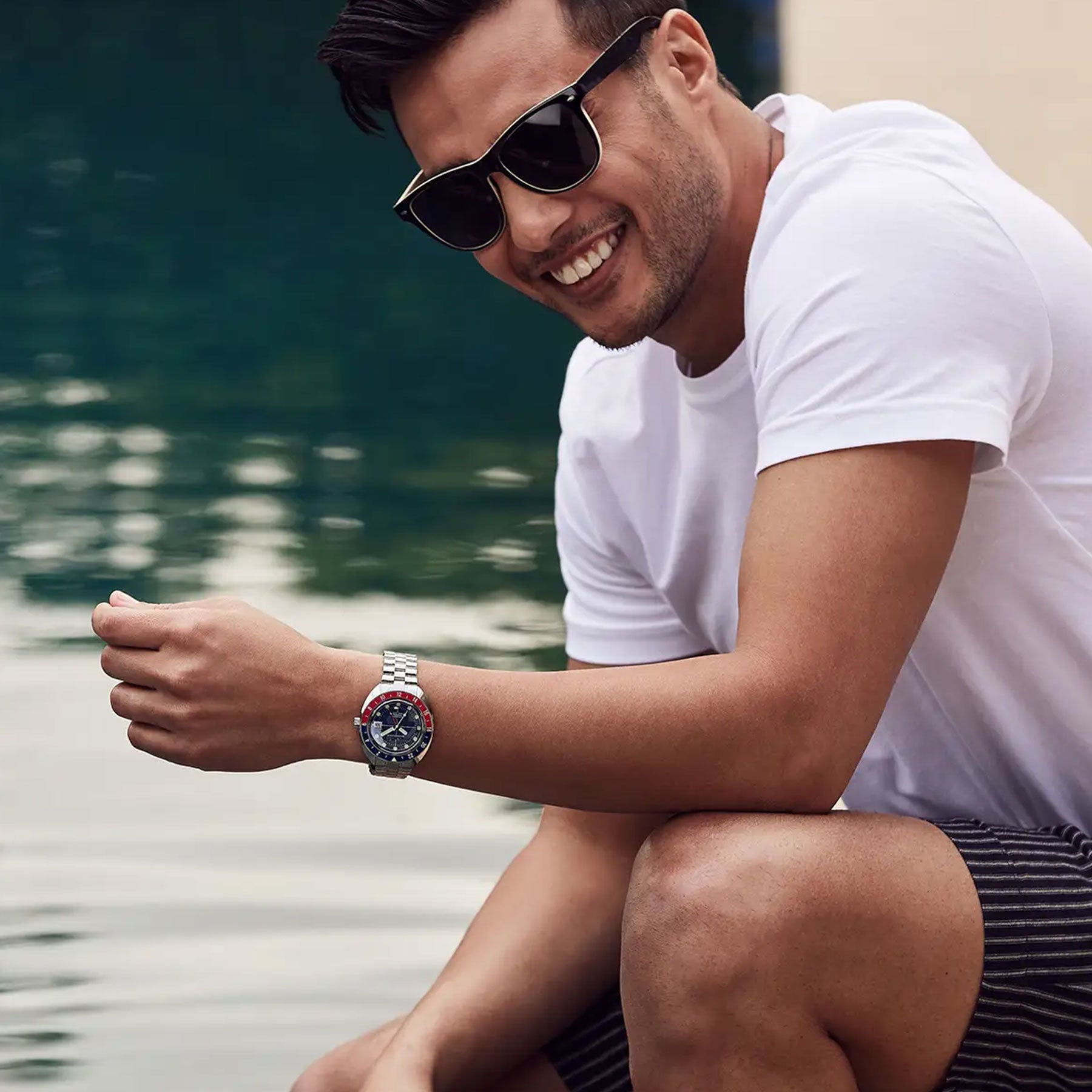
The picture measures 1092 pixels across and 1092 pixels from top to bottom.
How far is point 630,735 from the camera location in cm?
152

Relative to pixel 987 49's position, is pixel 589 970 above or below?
below

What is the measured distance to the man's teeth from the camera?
1857 mm

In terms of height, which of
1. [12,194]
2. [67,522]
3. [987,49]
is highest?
[987,49]

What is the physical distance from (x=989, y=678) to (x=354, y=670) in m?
→ 0.56

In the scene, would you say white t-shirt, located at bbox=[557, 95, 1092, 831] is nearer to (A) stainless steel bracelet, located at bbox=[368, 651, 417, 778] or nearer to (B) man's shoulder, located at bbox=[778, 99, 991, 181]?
(B) man's shoulder, located at bbox=[778, 99, 991, 181]

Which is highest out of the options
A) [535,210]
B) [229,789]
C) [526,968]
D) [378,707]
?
[535,210]

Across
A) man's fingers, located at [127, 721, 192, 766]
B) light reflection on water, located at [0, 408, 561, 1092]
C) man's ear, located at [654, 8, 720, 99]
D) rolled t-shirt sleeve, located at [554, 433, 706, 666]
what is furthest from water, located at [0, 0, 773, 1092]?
man's ear, located at [654, 8, 720, 99]

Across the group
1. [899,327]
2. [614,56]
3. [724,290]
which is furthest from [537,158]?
[899,327]

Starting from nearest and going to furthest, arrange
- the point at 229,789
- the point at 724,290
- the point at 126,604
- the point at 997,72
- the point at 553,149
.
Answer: the point at 126,604 < the point at 553,149 < the point at 724,290 < the point at 229,789 < the point at 997,72

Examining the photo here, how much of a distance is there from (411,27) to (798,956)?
0.94 m

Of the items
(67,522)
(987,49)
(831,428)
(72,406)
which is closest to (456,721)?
(831,428)

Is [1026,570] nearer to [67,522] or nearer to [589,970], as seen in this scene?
[589,970]

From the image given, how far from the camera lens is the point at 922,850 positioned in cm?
154

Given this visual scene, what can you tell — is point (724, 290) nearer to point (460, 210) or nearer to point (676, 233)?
point (676, 233)
